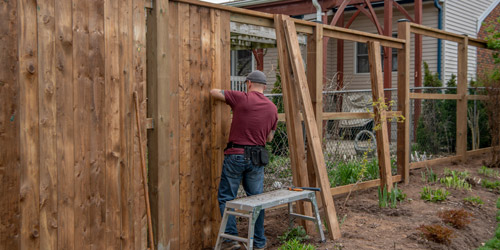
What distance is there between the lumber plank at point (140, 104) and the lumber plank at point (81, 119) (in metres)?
0.47

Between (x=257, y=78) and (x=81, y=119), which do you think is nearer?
(x=81, y=119)

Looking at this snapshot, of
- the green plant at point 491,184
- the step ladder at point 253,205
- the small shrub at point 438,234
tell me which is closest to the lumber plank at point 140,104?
the step ladder at point 253,205

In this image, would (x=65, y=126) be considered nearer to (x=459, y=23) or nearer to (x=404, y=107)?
(x=404, y=107)

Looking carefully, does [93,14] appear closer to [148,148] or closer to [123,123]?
[123,123]

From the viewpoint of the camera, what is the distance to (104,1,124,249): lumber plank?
4188 mm

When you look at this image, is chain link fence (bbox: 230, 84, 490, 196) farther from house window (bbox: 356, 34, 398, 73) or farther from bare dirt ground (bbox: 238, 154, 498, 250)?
house window (bbox: 356, 34, 398, 73)

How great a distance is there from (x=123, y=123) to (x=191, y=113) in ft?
2.70

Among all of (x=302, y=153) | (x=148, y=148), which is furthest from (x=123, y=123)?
(x=302, y=153)

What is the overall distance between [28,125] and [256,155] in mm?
2123

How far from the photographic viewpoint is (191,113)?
4.96m

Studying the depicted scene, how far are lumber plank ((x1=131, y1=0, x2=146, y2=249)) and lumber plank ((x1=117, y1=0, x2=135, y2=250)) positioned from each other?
0.04 m

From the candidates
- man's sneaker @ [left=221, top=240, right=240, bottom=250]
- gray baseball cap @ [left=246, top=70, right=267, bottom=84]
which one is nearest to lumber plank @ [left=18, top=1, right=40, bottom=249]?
man's sneaker @ [left=221, top=240, right=240, bottom=250]

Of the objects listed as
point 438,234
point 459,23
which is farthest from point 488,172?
point 459,23

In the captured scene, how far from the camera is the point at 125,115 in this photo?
4.33 m
